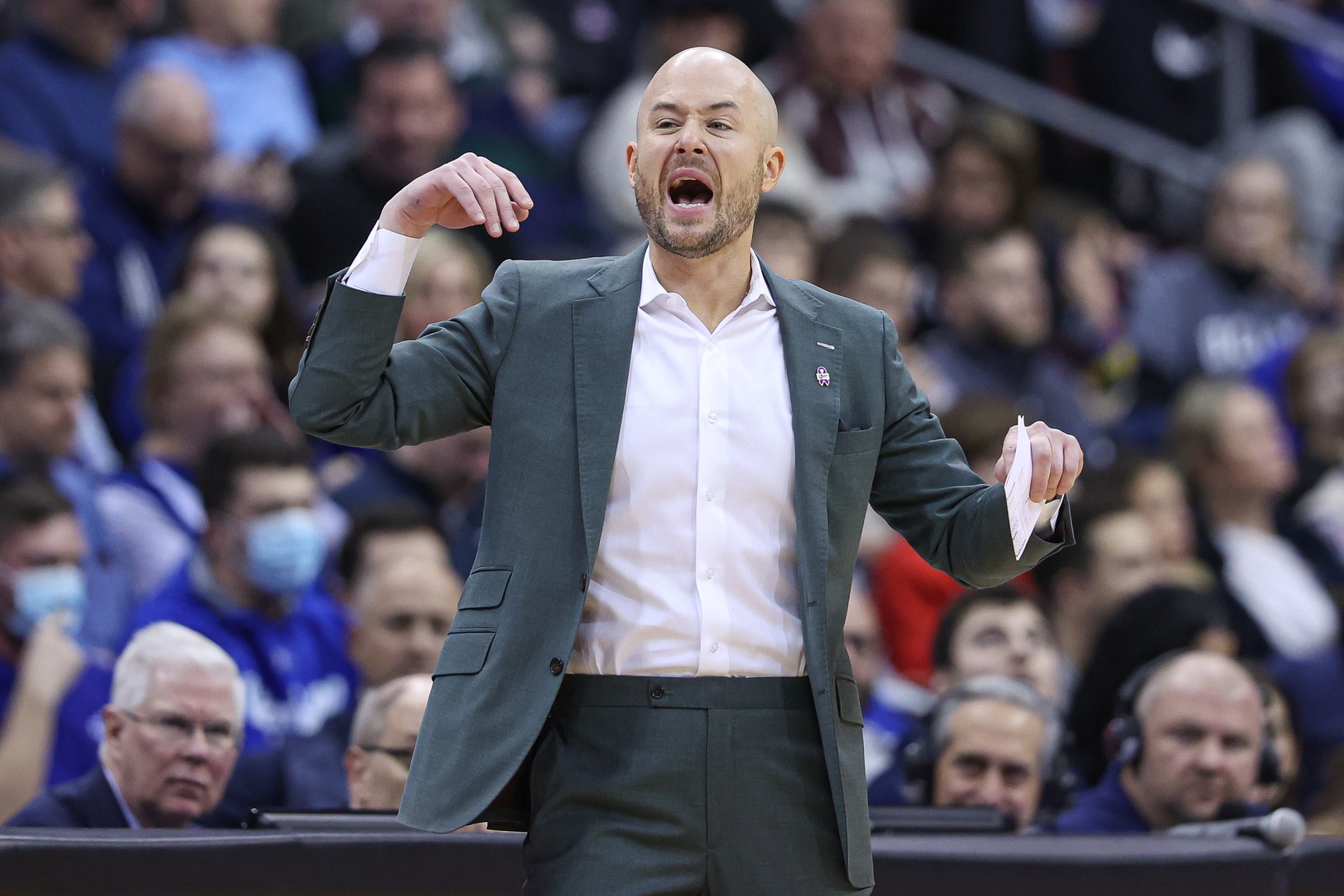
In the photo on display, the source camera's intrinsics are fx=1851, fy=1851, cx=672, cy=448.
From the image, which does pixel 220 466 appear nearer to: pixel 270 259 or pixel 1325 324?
pixel 270 259

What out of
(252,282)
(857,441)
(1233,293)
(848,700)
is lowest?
(848,700)

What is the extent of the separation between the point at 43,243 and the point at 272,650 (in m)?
1.61

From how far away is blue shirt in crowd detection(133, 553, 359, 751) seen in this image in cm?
485

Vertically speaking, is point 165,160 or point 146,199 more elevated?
point 165,160

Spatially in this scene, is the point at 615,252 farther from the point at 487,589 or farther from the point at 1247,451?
the point at 487,589

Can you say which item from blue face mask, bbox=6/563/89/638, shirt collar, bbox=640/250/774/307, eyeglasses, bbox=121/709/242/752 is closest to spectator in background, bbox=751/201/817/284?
blue face mask, bbox=6/563/89/638

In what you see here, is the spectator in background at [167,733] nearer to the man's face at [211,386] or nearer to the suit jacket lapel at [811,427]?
the man's face at [211,386]

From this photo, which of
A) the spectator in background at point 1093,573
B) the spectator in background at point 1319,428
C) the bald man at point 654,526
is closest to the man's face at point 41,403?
the spectator in background at point 1093,573

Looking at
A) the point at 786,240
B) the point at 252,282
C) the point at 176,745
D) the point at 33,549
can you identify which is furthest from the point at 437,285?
the point at 176,745

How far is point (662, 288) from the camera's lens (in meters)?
2.47

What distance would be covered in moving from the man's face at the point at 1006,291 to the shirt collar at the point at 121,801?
415 centimetres

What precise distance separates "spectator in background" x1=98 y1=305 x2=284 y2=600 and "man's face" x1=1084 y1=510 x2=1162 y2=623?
2627 millimetres

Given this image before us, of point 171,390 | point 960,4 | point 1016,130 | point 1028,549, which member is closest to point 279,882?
point 1028,549

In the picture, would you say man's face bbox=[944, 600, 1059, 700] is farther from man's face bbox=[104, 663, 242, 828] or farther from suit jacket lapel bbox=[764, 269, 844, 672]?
suit jacket lapel bbox=[764, 269, 844, 672]
